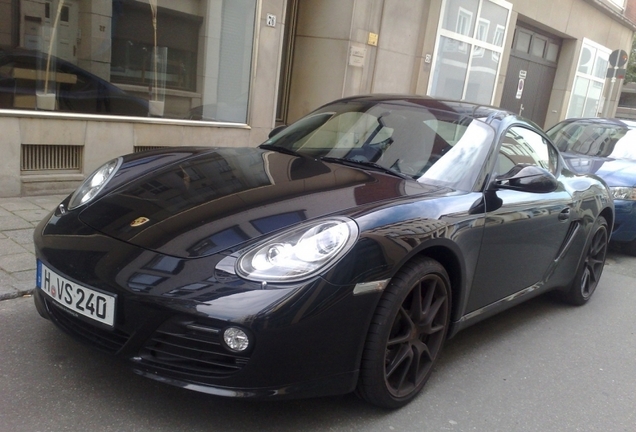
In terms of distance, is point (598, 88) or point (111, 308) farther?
point (598, 88)

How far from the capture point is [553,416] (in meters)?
2.94

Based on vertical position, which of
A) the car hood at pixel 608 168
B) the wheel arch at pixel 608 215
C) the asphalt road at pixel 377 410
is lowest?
the asphalt road at pixel 377 410

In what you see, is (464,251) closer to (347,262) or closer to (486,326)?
(347,262)

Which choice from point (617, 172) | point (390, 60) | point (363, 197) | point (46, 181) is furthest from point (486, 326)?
point (390, 60)

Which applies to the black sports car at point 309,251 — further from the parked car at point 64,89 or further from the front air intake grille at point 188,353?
the parked car at point 64,89

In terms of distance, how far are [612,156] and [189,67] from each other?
18.7 feet

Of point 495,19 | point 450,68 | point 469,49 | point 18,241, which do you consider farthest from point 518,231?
point 495,19

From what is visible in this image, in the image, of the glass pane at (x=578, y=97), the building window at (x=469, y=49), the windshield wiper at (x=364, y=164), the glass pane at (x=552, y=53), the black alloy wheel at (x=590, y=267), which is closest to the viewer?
the windshield wiper at (x=364, y=164)

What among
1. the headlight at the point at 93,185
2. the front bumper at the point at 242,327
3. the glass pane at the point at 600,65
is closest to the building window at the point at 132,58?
the headlight at the point at 93,185

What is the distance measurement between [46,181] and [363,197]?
4480 mm

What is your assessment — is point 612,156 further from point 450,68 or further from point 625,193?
point 450,68

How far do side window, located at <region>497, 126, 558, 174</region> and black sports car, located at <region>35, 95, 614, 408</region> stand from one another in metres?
0.03

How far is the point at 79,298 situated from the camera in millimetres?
2338

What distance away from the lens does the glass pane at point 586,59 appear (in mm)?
18500
